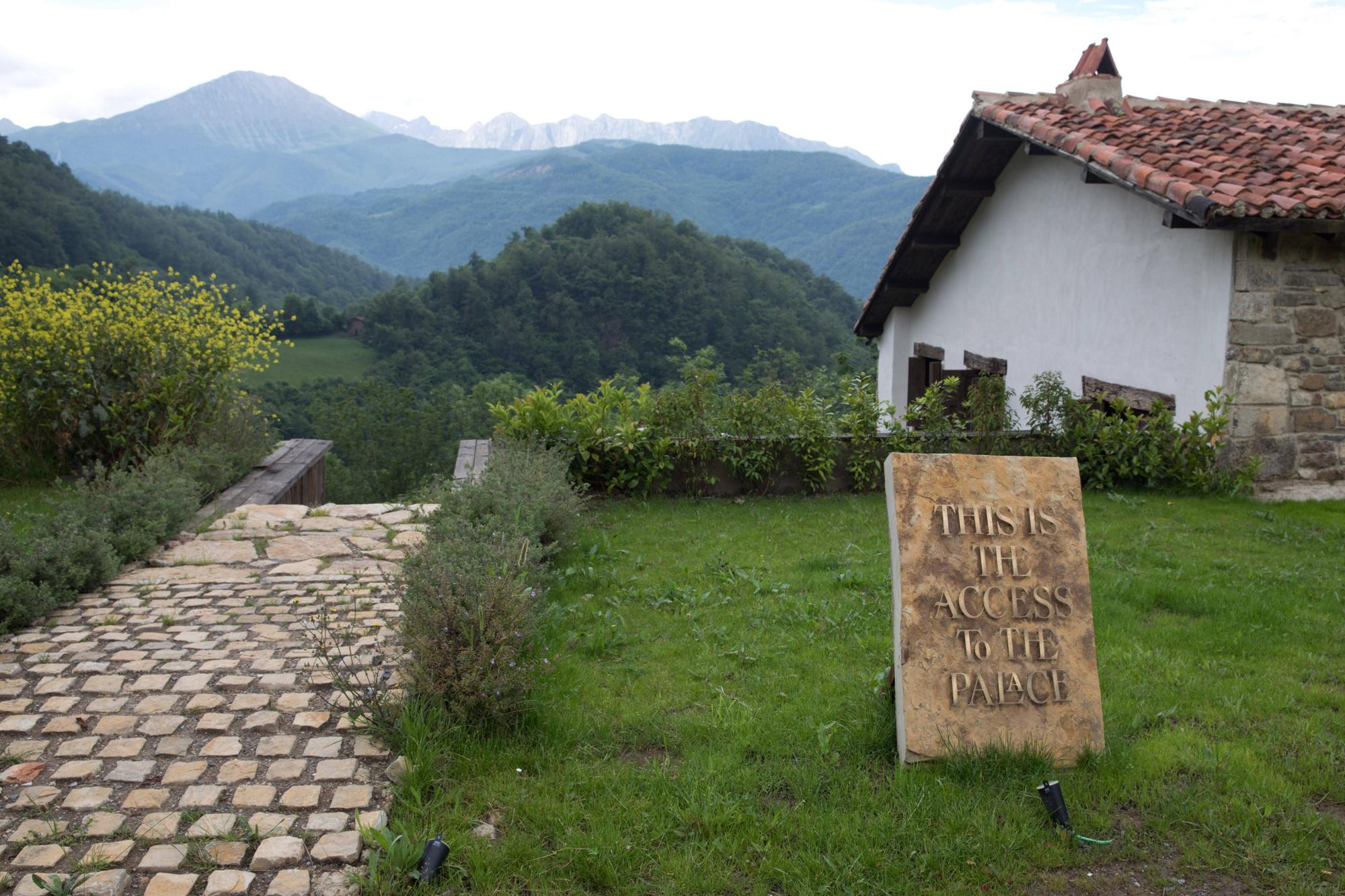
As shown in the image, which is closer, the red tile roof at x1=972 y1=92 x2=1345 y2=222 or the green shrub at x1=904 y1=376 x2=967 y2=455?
the red tile roof at x1=972 y1=92 x2=1345 y2=222

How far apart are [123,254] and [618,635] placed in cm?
4929

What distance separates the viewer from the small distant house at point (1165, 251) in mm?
7242

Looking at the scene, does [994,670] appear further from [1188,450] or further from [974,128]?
[974,128]

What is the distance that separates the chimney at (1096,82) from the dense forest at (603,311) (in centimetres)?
2917

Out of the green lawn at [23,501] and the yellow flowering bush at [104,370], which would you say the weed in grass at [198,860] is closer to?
the green lawn at [23,501]

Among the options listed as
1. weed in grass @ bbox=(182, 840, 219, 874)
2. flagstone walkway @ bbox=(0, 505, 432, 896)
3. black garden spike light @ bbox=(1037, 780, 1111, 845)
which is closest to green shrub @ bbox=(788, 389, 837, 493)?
flagstone walkway @ bbox=(0, 505, 432, 896)

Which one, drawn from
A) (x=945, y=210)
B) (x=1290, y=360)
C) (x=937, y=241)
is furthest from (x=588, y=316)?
(x=1290, y=360)

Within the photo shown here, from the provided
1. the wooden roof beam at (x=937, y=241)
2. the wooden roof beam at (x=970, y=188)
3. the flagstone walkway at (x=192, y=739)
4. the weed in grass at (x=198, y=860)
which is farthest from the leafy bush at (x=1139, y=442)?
the weed in grass at (x=198, y=860)

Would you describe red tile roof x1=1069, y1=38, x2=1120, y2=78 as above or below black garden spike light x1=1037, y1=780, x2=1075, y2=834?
above

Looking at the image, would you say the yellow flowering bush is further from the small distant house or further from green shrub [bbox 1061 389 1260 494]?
the small distant house

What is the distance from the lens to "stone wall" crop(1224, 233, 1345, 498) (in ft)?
23.8

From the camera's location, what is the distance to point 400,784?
2.99 meters

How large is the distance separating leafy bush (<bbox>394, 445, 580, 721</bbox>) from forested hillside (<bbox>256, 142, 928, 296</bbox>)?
93.8m

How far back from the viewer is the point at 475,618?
343cm
